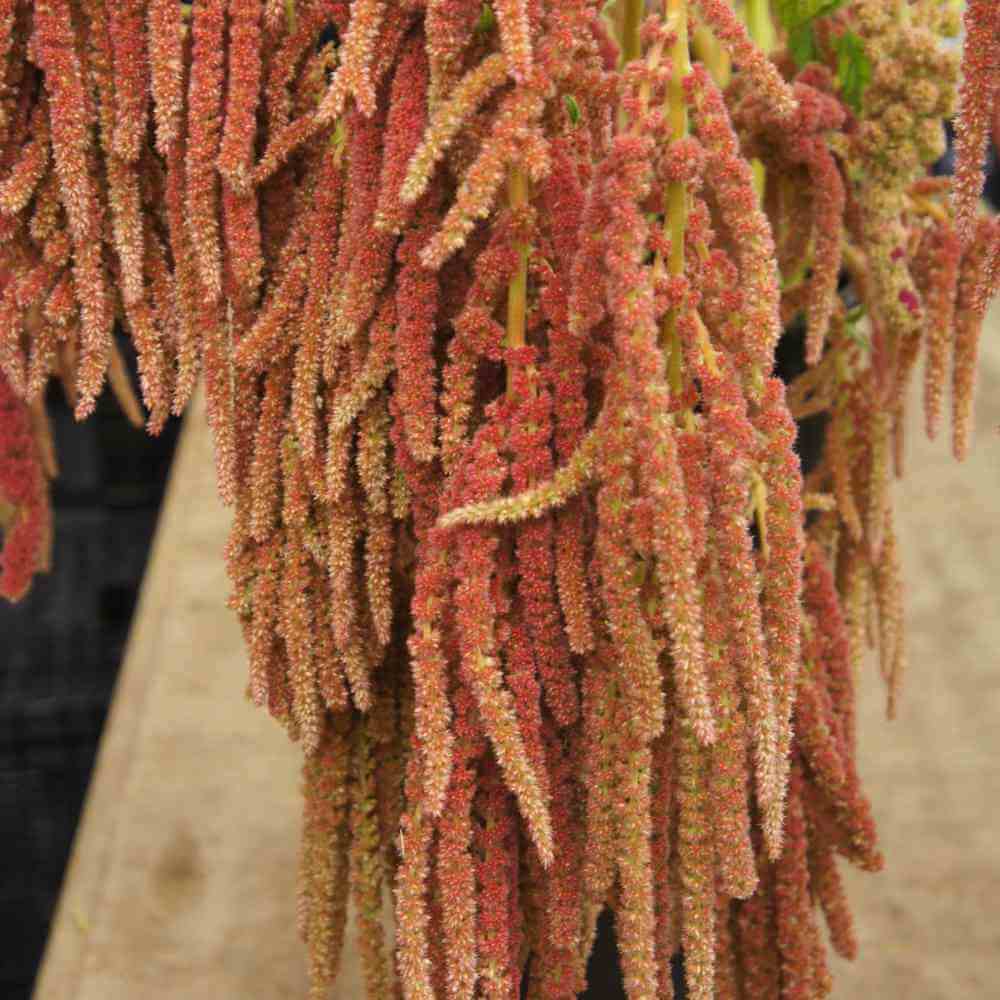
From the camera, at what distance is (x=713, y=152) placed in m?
0.66

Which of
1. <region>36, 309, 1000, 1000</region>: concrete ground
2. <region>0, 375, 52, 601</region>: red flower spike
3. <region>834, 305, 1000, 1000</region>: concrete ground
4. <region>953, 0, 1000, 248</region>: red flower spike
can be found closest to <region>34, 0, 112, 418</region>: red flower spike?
<region>0, 375, 52, 601</region>: red flower spike

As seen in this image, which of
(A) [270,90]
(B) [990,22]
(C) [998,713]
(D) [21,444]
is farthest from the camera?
(C) [998,713]

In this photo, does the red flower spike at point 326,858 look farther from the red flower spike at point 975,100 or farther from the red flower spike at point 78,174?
the red flower spike at point 975,100

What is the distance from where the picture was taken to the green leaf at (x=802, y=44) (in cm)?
99

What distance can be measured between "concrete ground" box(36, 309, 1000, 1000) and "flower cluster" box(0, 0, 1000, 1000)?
64 centimetres

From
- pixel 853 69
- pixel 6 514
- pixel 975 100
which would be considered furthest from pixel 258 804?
pixel 975 100

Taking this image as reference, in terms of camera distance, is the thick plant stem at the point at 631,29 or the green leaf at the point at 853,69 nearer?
the thick plant stem at the point at 631,29

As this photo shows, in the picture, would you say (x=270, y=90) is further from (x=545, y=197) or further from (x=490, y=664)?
(x=490, y=664)

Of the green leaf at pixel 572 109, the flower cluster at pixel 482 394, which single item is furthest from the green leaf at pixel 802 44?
the green leaf at pixel 572 109

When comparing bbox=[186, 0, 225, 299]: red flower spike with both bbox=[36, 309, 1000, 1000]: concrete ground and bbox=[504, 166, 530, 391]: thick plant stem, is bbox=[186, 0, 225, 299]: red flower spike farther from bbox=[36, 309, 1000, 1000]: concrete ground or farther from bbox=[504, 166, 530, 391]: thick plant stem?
bbox=[36, 309, 1000, 1000]: concrete ground

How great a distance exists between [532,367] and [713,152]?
0.15 metres

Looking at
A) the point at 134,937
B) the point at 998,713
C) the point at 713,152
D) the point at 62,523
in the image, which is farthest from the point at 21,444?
the point at 62,523

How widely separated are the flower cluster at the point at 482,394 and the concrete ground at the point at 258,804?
0.64 meters

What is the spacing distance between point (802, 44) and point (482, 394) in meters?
0.45
